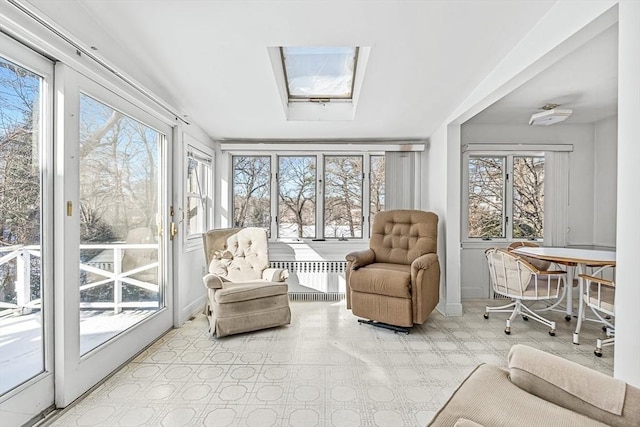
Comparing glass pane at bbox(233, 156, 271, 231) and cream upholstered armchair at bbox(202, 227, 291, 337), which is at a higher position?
glass pane at bbox(233, 156, 271, 231)

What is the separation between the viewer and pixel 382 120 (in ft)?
10.8

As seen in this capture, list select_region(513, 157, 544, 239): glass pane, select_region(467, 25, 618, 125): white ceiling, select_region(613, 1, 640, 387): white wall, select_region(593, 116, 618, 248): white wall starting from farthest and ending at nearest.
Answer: select_region(513, 157, 544, 239): glass pane, select_region(593, 116, 618, 248): white wall, select_region(467, 25, 618, 125): white ceiling, select_region(613, 1, 640, 387): white wall

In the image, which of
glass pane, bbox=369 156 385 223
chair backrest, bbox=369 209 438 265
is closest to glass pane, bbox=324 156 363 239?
glass pane, bbox=369 156 385 223

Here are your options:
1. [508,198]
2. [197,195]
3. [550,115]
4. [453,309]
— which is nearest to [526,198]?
[508,198]

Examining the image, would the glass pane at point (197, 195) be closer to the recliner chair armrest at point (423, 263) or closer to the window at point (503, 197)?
the recliner chair armrest at point (423, 263)

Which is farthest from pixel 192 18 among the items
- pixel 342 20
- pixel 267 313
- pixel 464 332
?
pixel 464 332

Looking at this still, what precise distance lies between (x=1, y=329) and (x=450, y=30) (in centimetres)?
272

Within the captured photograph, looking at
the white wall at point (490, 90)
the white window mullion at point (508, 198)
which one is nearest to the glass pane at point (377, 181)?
the white wall at point (490, 90)

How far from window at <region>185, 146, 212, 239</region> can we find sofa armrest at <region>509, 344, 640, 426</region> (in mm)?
3059

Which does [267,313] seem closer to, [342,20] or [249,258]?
[249,258]

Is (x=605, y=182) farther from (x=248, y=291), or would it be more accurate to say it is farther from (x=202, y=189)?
(x=202, y=189)

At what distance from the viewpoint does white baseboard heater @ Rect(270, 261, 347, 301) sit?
3996 millimetres

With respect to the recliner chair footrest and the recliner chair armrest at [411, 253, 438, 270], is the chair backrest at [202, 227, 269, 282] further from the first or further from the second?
the recliner chair armrest at [411, 253, 438, 270]

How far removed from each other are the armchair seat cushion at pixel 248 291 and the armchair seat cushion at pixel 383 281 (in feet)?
2.41
